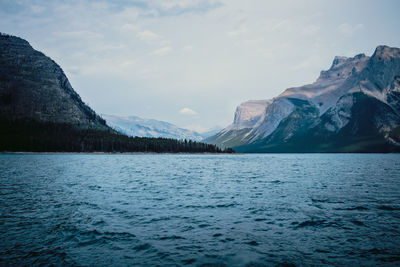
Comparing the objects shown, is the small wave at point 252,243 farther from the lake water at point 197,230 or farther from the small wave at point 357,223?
the small wave at point 357,223

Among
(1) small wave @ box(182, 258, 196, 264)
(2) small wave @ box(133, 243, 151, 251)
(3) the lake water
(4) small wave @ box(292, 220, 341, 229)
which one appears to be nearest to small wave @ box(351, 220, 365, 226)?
(3) the lake water

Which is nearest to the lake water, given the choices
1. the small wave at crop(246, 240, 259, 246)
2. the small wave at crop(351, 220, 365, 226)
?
the small wave at crop(351, 220, 365, 226)

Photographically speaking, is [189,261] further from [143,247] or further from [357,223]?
[357,223]

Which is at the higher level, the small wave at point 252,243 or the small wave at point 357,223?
the small wave at point 357,223

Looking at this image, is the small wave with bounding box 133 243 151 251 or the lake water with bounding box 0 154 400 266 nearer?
the lake water with bounding box 0 154 400 266

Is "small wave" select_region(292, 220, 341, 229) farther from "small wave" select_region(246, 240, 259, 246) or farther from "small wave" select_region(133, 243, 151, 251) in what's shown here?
"small wave" select_region(133, 243, 151, 251)

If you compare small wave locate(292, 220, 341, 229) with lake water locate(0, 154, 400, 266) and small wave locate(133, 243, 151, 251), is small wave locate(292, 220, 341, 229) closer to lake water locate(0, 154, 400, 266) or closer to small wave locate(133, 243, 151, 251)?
lake water locate(0, 154, 400, 266)

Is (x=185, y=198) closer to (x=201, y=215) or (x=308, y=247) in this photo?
(x=201, y=215)

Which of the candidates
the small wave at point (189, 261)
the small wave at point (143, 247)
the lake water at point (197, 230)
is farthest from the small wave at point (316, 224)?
the small wave at point (143, 247)

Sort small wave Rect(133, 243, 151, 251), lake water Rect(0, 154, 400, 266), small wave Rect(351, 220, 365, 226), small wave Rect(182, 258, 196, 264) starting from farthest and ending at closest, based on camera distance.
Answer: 1. small wave Rect(351, 220, 365, 226)
2. small wave Rect(133, 243, 151, 251)
3. lake water Rect(0, 154, 400, 266)
4. small wave Rect(182, 258, 196, 264)

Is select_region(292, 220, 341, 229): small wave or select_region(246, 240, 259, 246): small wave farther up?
select_region(292, 220, 341, 229): small wave

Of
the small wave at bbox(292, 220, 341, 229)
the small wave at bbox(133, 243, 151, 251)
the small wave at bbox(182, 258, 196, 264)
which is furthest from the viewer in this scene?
the small wave at bbox(292, 220, 341, 229)

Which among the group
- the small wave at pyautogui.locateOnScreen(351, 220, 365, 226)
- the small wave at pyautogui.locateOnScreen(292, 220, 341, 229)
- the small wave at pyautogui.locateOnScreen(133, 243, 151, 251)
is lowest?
the small wave at pyautogui.locateOnScreen(133, 243, 151, 251)

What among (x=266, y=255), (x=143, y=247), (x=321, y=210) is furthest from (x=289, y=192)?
(x=143, y=247)
